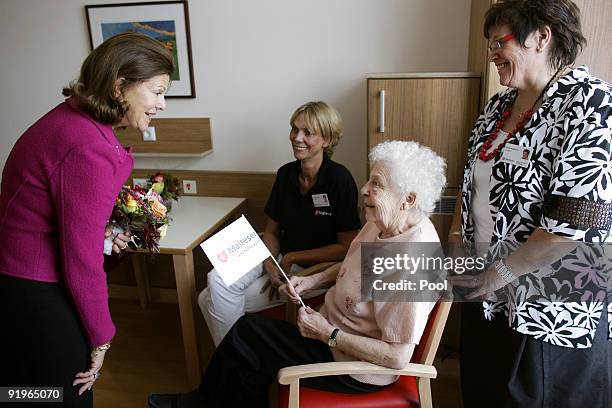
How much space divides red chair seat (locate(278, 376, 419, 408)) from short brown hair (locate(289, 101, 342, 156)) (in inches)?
46.9

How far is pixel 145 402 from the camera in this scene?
223 centimetres

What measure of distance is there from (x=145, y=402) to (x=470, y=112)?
6.84 feet

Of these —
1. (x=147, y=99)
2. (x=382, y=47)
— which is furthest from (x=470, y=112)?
(x=147, y=99)

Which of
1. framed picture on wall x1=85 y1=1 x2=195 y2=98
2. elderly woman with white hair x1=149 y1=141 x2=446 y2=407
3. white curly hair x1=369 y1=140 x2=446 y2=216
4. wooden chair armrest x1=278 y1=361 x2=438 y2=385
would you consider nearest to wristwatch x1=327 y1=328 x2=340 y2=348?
elderly woman with white hair x1=149 y1=141 x2=446 y2=407

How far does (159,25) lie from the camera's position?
274 centimetres

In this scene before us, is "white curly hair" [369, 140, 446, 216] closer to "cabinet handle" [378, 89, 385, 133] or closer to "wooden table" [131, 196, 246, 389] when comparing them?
"cabinet handle" [378, 89, 385, 133]

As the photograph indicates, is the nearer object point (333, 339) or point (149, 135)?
point (333, 339)

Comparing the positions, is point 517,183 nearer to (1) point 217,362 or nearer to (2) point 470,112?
(2) point 470,112

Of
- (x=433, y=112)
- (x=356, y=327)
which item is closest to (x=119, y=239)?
(x=356, y=327)

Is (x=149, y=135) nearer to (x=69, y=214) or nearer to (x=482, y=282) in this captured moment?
(x=69, y=214)

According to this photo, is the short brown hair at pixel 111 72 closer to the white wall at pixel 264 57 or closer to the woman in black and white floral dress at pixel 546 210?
the woman in black and white floral dress at pixel 546 210

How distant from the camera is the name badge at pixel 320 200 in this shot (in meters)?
2.22

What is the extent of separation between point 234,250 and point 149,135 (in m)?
1.69

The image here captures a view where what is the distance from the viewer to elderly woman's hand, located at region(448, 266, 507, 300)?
146cm
